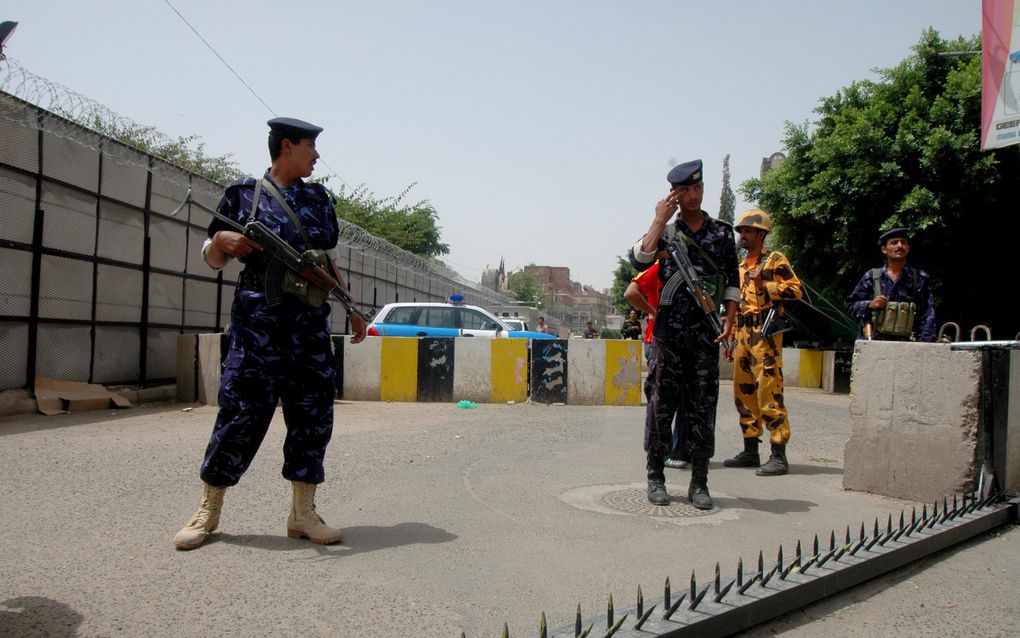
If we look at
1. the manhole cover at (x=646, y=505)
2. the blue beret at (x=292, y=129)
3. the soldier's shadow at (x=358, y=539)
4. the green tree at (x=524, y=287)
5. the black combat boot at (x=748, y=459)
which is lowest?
the soldier's shadow at (x=358, y=539)

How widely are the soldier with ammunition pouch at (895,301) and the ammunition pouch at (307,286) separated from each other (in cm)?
425

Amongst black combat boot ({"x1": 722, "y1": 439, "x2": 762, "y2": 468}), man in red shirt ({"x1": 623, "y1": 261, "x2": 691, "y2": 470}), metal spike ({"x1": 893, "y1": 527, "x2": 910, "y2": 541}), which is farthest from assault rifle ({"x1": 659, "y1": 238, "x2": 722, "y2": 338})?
black combat boot ({"x1": 722, "y1": 439, "x2": 762, "y2": 468})

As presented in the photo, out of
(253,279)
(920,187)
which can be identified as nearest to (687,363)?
(253,279)

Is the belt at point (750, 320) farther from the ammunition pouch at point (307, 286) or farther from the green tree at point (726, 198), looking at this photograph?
the green tree at point (726, 198)

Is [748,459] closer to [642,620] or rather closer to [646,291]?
[646,291]

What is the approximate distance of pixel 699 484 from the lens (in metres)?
4.46

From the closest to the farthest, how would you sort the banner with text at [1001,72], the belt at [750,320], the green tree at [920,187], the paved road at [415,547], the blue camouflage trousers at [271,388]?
1. the paved road at [415,547]
2. the blue camouflage trousers at [271,388]
3. the belt at [750,320]
4. the banner with text at [1001,72]
5. the green tree at [920,187]

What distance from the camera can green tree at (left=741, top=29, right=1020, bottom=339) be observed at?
14.4 metres

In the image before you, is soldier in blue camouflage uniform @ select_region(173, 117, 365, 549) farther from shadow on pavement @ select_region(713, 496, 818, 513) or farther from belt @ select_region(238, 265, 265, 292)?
shadow on pavement @ select_region(713, 496, 818, 513)

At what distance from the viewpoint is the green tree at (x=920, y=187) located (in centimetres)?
1436

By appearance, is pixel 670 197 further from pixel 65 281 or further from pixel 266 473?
pixel 65 281

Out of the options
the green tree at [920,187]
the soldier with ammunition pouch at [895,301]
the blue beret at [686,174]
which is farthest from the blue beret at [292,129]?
the green tree at [920,187]

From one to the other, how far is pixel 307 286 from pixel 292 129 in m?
0.76

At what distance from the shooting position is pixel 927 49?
51.8 feet
